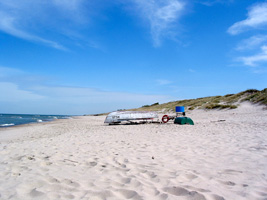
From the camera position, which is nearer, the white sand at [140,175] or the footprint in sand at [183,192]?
the footprint in sand at [183,192]

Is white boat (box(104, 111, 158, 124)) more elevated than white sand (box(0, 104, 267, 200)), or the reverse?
white boat (box(104, 111, 158, 124))

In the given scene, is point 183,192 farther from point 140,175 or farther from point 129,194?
point 140,175

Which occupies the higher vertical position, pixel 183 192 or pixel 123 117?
pixel 123 117

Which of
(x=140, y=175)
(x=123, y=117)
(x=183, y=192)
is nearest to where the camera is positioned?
(x=183, y=192)

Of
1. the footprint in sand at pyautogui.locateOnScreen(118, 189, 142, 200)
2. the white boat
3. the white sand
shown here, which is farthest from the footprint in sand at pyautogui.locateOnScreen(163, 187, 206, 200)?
the white boat

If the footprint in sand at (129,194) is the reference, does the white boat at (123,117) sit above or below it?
above

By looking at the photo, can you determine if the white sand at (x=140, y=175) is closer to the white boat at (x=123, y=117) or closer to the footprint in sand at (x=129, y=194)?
the footprint in sand at (x=129, y=194)

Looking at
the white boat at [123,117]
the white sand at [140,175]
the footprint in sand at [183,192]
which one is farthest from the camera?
the white boat at [123,117]

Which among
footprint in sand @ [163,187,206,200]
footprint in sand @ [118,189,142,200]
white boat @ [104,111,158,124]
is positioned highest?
white boat @ [104,111,158,124]

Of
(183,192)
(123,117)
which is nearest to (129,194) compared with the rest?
(183,192)

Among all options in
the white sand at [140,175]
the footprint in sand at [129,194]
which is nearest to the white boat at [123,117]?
the white sand at [140,175]

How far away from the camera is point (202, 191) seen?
8.63ft

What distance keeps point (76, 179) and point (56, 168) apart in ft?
2.85

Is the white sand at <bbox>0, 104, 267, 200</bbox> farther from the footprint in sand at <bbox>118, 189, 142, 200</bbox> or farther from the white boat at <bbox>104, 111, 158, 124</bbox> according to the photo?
the white boat at <bbox>104, 111, 158, 124</bbox>
